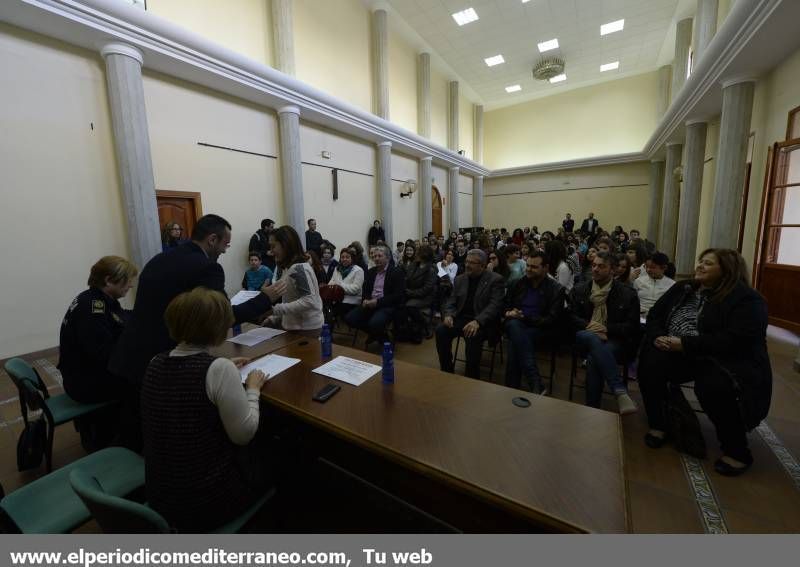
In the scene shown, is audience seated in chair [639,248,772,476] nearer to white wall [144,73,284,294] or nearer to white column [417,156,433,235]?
white wall [144,73,284,294]

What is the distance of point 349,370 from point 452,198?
36.4ft

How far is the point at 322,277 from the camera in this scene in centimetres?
490

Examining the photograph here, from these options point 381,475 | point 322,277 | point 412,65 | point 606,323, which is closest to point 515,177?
point 412,65

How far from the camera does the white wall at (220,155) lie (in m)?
4.98

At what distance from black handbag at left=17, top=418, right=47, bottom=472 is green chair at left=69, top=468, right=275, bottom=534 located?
154cm

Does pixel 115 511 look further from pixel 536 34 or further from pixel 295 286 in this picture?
pixel 536 34

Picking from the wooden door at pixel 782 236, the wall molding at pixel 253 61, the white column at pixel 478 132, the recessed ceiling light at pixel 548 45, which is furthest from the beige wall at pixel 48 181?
the white column at pixel 478 132

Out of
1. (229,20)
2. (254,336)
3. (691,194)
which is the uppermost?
(229,20)

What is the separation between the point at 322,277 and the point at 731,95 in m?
6.28

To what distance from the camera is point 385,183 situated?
8953mm

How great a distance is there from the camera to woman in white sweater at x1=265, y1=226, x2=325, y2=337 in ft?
8.35

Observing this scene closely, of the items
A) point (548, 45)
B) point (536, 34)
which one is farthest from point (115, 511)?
point (548, 45)

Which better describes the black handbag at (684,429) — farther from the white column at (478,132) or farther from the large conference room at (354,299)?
the white column at (478,132)

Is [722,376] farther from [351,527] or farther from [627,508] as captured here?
[351,527]
